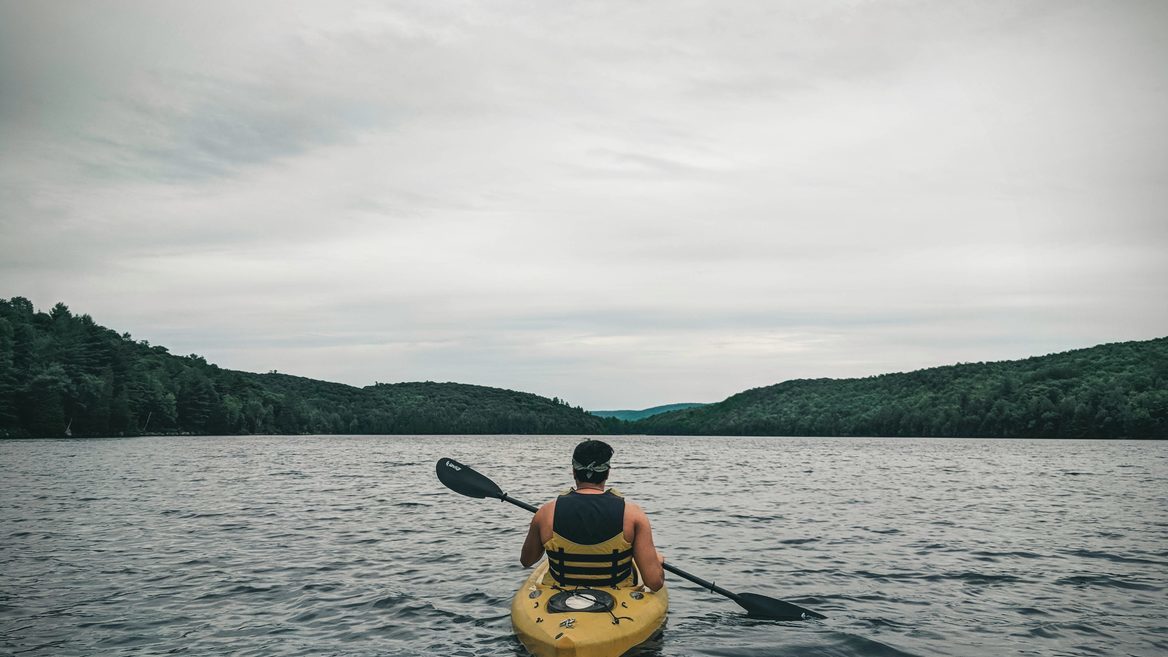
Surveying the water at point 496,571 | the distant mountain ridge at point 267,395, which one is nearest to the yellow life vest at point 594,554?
the water at point 496,571

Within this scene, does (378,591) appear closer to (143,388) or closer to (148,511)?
(148,511)

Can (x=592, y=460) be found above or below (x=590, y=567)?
above

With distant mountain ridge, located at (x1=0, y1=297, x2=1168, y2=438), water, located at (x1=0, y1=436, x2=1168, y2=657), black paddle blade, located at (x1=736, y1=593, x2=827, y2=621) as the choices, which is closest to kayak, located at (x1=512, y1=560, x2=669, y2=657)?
water, located at (x1=0, y1=436, x2=1168, y2=657)

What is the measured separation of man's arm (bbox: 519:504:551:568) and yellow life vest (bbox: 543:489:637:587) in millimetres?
157

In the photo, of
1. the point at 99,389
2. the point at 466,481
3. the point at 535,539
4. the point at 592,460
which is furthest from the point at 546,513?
the point at 99,389

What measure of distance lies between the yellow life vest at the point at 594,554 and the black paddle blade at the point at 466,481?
393 centimetres

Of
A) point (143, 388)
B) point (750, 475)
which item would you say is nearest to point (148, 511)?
point (750, 475)

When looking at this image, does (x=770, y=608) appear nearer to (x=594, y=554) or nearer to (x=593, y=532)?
(x=594, y=554)

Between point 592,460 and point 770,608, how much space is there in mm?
4413

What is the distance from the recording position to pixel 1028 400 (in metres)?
125

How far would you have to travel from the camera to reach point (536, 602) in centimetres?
925

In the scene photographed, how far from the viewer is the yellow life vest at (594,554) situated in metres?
8.80

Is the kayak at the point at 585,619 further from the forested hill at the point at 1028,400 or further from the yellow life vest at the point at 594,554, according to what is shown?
the forested hill at the point at 1028,400

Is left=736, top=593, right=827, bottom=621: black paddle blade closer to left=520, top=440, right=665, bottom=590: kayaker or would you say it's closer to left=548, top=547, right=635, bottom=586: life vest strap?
left=520, top=440, right=665, bottom=590: kayaker
